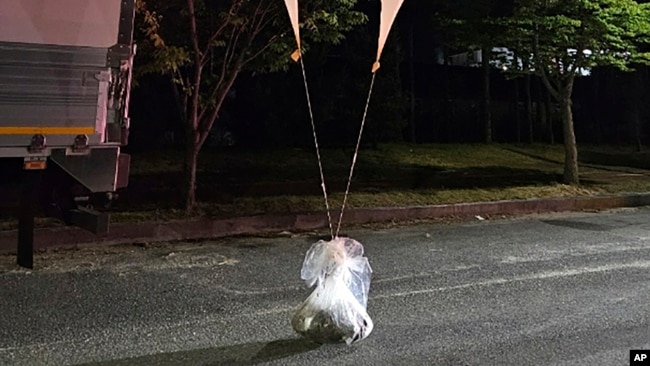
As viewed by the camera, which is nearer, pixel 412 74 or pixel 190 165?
pixel 190 165

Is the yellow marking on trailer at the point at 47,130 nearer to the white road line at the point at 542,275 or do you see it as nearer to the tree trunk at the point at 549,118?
the white road line at the point at 542,275

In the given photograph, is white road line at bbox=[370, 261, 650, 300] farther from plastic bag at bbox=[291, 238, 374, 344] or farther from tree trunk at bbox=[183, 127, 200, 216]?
tree trunk at bbox=[183, 127, 200, 216]

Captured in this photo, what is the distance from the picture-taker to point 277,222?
30.7 ft

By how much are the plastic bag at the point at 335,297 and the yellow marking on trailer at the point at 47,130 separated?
1.95 m

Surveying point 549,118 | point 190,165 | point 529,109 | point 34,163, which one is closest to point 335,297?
point 34,163

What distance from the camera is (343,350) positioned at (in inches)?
171

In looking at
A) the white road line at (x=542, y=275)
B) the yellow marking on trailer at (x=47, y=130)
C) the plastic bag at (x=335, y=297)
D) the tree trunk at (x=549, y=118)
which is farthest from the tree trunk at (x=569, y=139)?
the yellow marking on trailer at (x=47, y=130)

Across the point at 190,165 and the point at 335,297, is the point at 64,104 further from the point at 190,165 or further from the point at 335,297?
the point at 190,165

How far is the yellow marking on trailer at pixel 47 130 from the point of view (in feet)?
14.8

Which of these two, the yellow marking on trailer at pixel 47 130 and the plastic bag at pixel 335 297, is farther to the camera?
the yellow marking on trailer at pixel 47 130

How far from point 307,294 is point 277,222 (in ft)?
11.8

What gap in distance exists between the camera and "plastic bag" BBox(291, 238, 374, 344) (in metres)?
4.30

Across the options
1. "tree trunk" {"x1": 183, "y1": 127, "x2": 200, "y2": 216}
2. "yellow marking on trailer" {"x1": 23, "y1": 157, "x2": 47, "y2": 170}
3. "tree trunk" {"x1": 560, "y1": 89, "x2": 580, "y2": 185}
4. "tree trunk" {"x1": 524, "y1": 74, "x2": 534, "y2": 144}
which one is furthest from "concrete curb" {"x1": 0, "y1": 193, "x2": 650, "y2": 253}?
"tree trunk" {"x1": 524, "y1": 74, "x2": 534, "y2": 144}

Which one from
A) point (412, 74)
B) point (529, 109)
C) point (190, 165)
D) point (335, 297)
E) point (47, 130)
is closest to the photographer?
point (335, 297)
